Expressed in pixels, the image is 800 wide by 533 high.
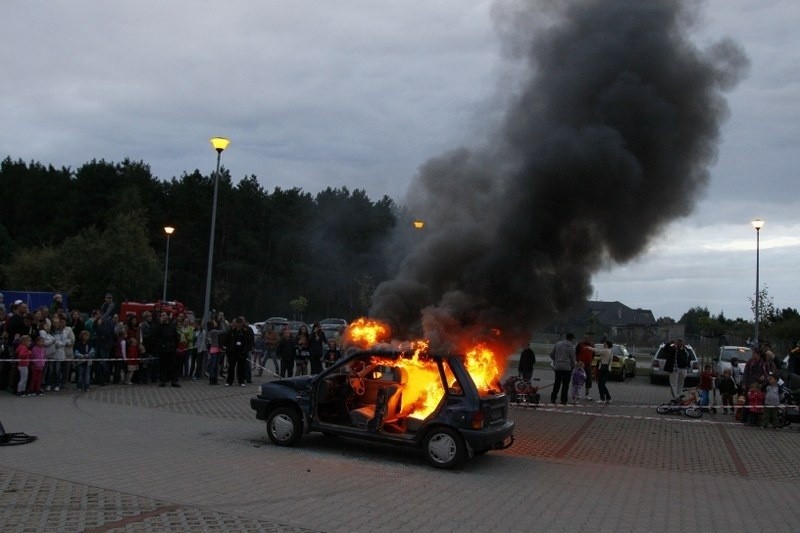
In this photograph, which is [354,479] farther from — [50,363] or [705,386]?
[705,386]

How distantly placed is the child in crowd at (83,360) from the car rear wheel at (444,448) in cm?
925

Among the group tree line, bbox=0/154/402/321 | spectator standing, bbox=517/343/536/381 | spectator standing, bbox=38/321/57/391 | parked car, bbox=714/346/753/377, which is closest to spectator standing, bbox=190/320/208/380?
spectator standing, bbox=38/321/57/391

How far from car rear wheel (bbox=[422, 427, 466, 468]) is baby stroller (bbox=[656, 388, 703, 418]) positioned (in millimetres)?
8216

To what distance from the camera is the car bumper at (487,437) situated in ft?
27.1

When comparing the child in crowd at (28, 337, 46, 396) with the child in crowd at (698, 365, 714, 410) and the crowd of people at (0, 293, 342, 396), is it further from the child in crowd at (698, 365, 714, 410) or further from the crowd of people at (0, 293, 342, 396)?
the child in crowd at (698, 365, 714, 410)

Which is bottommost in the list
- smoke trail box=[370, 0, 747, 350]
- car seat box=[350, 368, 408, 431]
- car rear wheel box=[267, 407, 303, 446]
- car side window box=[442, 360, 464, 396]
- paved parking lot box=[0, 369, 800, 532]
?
paved parking lot box=[0, 369, 800, 532]

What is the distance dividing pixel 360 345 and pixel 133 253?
103 ft

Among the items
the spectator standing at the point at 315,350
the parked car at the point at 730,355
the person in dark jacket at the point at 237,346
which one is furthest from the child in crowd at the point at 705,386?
the person in dark jacket at the point at 237,346

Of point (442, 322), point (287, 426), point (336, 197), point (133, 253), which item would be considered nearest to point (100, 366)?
point (287, 426)

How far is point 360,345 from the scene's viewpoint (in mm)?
10227

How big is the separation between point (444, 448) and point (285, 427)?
7.91ft

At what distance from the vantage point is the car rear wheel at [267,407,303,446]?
9.37 m

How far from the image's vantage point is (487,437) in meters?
8.34

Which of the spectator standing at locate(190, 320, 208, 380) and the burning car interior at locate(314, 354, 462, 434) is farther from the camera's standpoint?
the spectator standing at locate(190, 320, 208, 380)
